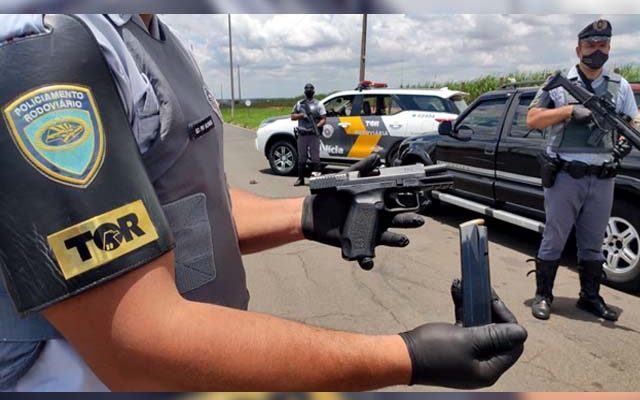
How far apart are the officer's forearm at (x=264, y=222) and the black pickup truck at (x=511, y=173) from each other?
2238mm

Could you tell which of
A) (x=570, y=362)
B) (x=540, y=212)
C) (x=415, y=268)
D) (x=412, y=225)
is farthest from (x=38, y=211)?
(x=540, y=212)

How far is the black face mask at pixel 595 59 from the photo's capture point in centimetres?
305

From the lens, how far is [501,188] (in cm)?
481

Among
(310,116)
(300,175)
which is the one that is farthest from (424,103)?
(300,175)

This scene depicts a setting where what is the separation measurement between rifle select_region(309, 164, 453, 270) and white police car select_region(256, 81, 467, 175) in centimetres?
696

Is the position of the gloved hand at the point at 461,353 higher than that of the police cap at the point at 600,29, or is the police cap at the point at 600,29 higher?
the police cap at the point at 600,29

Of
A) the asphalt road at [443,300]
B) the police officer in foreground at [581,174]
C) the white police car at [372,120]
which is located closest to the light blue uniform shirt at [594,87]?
the police officer in foreground at [581,174]

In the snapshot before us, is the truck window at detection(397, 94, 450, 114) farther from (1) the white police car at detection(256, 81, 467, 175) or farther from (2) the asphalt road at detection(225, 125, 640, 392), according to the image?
(2) the asphalt road at detection(225, 125, 640, 392)

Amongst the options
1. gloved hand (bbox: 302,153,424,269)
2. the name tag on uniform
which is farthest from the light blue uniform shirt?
the name tag on uniform

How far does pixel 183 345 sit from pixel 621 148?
3.48 meters

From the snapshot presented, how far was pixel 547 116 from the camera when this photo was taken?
3240 millimetres

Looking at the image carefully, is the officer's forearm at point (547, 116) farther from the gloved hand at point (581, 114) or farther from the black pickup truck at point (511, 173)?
the black pickup truck at point (511, 173)

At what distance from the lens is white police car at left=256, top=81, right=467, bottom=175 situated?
27.8 feet

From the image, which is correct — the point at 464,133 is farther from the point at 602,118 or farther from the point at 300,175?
the point at 300,175
